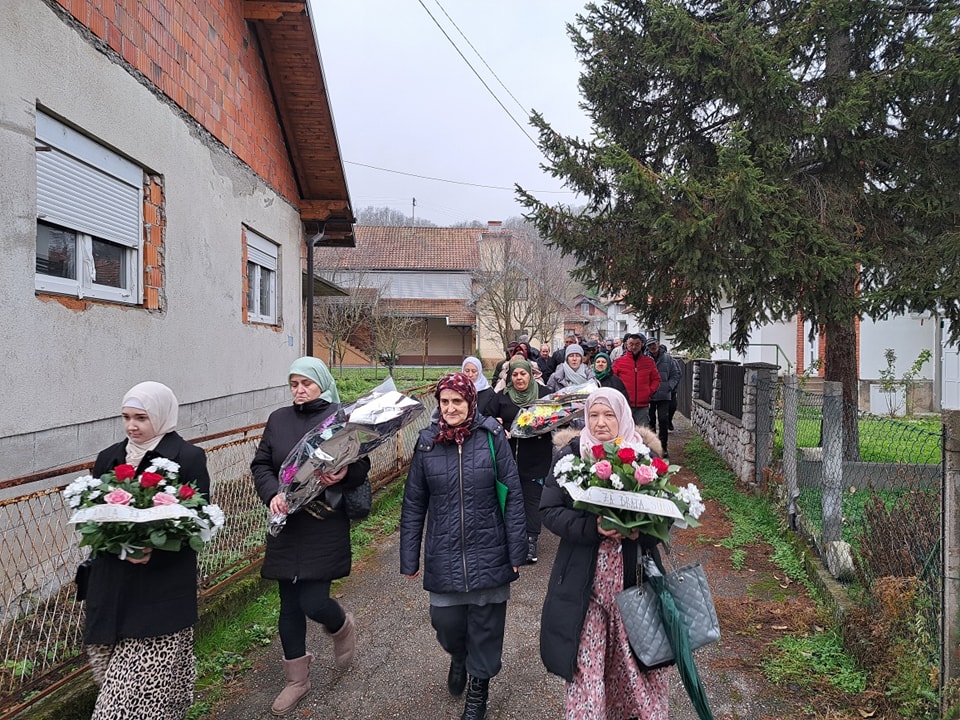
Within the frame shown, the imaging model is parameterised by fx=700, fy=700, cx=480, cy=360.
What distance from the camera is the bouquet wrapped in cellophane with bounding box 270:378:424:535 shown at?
3502mm

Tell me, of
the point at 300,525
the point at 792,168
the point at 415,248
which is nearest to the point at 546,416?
the point at 300,525

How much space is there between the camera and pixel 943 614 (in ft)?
10.6

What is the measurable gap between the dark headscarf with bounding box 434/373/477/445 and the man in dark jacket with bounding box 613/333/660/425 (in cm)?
612

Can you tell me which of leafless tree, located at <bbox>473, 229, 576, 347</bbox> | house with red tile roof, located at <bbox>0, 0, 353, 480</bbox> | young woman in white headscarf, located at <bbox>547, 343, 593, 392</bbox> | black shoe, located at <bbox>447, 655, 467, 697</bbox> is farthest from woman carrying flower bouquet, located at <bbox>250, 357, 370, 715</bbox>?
leafless tree, located at <bbox>473, 229, 576, 347</bbox>

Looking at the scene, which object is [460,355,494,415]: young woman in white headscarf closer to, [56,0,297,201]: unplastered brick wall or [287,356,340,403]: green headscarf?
[287,356,340,403]: green headscarf

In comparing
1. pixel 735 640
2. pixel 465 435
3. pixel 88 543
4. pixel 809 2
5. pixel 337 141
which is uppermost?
pixel 809 2

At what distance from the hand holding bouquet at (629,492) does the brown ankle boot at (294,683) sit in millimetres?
1822

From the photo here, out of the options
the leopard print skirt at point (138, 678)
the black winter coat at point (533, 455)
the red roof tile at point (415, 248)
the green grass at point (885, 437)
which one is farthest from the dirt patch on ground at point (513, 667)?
the red roof tile at point (415, 248)

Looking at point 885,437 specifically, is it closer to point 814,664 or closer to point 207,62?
point 814,664

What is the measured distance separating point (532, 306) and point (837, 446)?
81.6 feet

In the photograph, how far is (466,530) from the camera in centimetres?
356

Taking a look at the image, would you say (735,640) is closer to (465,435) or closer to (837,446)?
(837,446)

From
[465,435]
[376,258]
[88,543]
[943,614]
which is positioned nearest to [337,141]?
[465,435]

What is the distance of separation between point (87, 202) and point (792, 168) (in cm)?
777
